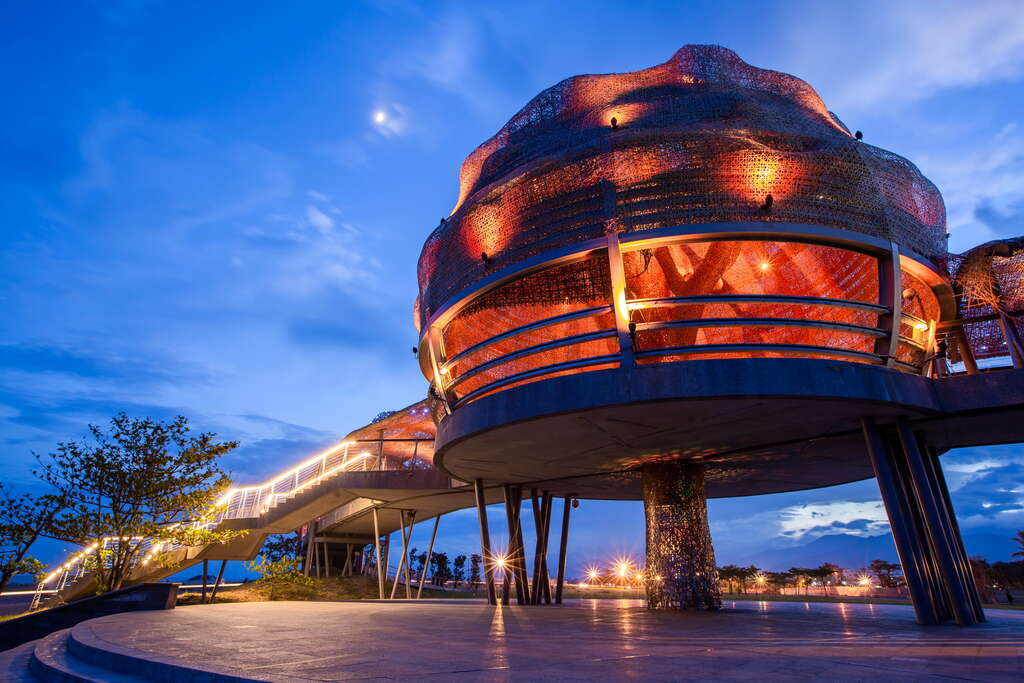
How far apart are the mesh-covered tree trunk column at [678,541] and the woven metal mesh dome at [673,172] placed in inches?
→ 249

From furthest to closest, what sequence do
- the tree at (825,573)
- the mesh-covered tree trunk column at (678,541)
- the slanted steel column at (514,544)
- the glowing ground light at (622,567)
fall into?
the tree at (825,573) → the glowing ground light at (622,567) → the slanted steel column at (514,544) → the mesh-covered tree trunk column at (678,541)

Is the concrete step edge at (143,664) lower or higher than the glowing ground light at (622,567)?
lower

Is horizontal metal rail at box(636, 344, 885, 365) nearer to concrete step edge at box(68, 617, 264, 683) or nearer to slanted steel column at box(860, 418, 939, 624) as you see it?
slanted steel column at box(860, 418, 939, 624)

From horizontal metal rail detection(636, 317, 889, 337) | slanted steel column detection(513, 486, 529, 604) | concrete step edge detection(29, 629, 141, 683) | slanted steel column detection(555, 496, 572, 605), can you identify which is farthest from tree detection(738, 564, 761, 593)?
concrete step edge detection(29, 629, 141, 683)

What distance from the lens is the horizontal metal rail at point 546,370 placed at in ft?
42.0

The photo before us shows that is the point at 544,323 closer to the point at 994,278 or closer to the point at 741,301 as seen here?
the point at 741,301

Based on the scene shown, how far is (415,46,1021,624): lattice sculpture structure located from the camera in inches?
489

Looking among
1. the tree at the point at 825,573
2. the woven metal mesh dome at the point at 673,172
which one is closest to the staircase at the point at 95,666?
the woven metal mesh dome at the point at 673,172

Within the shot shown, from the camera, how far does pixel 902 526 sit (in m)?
12.3

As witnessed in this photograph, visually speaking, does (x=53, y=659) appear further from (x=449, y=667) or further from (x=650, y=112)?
(x=650, y=112)

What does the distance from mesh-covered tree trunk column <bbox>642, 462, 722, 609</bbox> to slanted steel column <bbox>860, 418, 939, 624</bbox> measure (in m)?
5.24

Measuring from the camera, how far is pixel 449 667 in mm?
5234

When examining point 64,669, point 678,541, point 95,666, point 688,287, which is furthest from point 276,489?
point 64,669

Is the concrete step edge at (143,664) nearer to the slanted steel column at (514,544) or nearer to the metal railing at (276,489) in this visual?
the slanted steel column at (514,544)
